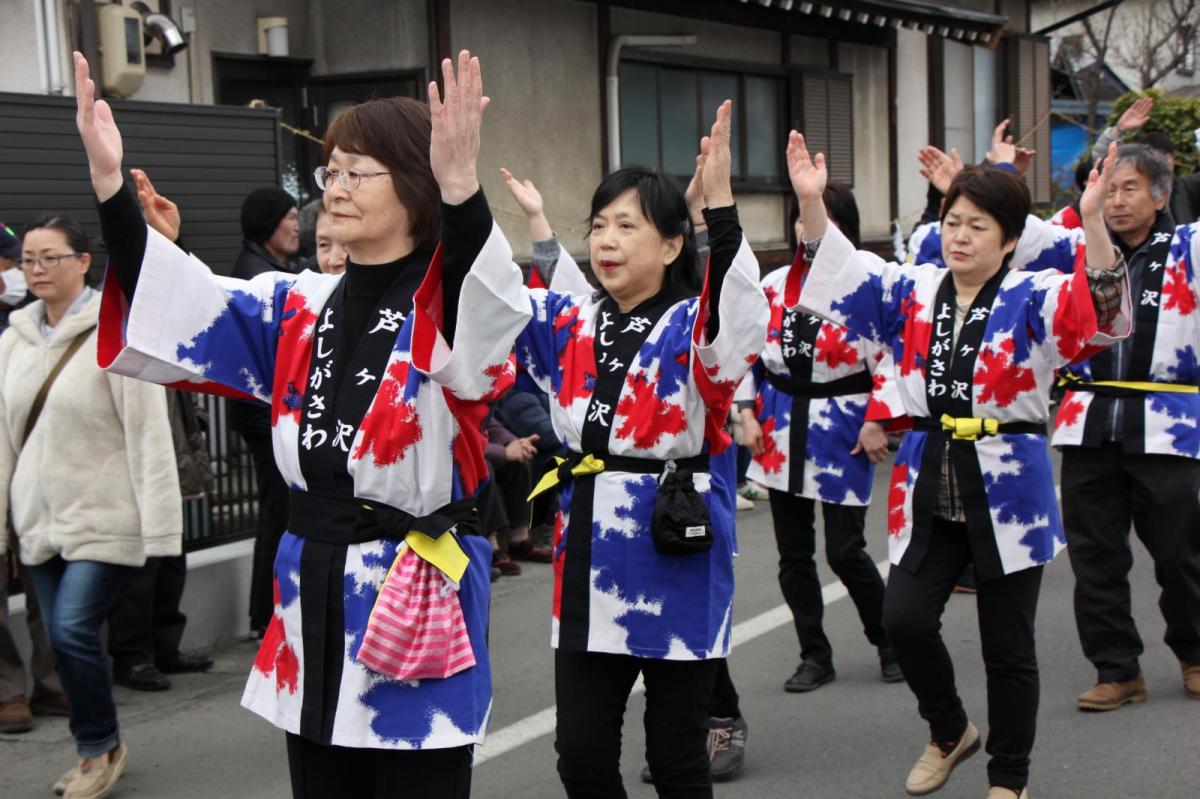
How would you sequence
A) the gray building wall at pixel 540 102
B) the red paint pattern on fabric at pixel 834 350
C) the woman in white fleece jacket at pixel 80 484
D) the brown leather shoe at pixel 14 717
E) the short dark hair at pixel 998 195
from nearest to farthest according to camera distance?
the short dark hair at pixel 998 195 < the woman in white fleece jacket at pixel 80 484 < the brown leather shoe at pixel 14 717 < the red paint pattern on fabric at pixel 834 350 < the gray building wall at pixel 540 102

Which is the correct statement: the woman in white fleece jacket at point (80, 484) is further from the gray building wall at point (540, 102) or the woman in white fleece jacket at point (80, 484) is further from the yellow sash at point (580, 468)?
the gray building wall at point (540, 102)

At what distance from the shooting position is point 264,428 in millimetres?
6547

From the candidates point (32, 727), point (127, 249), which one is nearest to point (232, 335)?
point (127, 249)

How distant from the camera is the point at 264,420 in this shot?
652 cm

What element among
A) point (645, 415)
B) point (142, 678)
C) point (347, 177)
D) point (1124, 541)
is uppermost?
point (347, 177)

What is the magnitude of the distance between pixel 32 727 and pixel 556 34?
23.5 ft

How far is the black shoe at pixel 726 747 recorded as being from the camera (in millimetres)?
4836

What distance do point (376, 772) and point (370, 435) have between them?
709 mm

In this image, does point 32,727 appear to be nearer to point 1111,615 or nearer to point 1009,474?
point 1009,474

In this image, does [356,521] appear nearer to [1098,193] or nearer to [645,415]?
[645,415]

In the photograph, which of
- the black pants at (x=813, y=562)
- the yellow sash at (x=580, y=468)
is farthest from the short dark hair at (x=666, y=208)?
the black pants at (x=813, y=562)

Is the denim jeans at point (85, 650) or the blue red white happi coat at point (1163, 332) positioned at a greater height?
the blue red white happi coat at point (1163, 332)

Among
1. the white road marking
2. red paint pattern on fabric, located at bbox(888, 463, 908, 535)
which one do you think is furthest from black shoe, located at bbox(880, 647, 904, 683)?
red paint pattern on fabric, located at bbox(888, 463, 908, 535)

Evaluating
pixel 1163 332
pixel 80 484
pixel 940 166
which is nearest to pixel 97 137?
pixel 80 484
